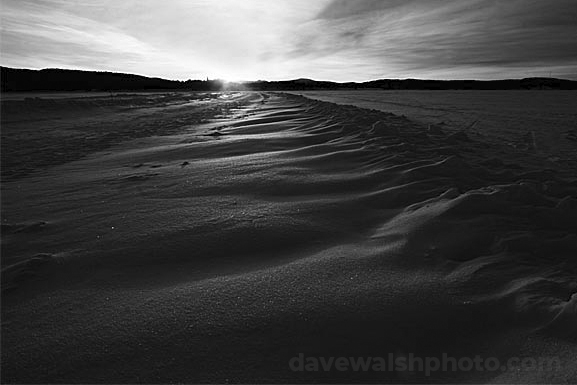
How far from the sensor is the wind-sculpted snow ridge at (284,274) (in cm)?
94

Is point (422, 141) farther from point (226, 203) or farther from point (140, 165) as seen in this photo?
point (140, 165)

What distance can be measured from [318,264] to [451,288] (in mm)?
505

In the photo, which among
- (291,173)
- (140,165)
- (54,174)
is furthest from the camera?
(140,165)

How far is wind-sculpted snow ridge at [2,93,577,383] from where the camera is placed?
942mm

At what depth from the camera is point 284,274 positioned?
133 cm

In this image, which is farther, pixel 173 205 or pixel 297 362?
pixel 173 205

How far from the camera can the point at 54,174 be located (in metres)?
3.11

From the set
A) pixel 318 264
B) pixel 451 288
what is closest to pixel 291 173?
pixel 318 264

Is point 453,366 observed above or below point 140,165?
below

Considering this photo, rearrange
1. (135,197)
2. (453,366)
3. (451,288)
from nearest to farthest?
(453,366), (451,288), (135,197)

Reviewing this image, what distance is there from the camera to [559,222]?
64.8 inches

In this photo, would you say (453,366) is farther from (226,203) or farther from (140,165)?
(140,165)

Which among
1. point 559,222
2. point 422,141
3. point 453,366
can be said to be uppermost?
point 422,141

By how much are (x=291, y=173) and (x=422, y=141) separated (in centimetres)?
191
